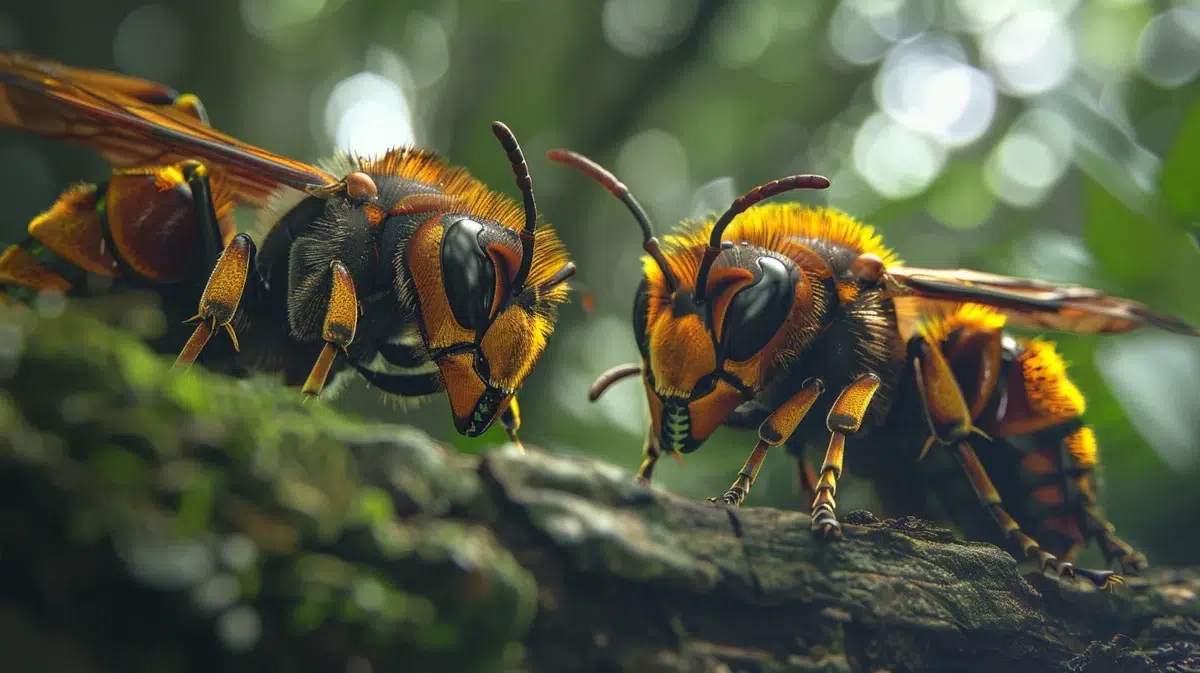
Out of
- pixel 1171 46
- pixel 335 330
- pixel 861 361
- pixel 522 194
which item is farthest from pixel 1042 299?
pixel 1171 46

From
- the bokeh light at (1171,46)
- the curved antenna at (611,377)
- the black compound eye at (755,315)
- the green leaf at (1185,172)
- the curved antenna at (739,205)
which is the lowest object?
the curved antenna at (611,377)

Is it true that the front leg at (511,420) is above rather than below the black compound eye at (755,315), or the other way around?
A: below

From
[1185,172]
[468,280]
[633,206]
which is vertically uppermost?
[1185,172]

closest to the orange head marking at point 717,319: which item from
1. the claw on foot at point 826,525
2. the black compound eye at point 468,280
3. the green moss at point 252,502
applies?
the black compound eye at point 468,280

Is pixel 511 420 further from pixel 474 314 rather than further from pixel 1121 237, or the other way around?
pixel 1121 237

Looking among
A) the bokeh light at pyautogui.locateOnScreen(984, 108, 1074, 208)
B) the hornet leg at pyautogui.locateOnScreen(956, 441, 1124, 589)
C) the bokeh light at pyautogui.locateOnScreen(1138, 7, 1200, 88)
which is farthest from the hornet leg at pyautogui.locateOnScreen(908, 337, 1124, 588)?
the bokeh light at pyautogui.locateOnScreen(984, 108, 1074, 208)

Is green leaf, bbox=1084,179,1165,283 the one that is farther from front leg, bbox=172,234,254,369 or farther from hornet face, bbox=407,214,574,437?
front leg, bbox=172,234,254,369

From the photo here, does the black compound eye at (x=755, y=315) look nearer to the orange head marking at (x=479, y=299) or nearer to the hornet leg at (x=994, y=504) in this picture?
the orange head marking at (x=479, y=299)
